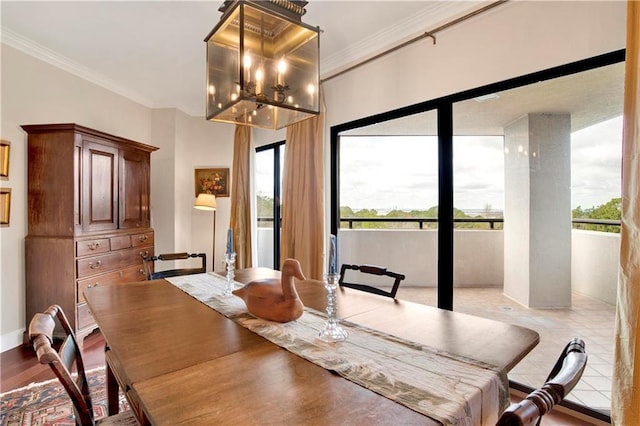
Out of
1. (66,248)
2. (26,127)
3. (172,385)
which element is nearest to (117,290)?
(172,385)

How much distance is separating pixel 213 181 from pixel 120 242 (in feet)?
5.70

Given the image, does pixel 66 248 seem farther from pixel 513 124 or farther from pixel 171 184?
pixel 513 124

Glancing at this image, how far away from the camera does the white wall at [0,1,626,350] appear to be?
72.8 inches

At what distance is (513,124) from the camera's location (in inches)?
92.7

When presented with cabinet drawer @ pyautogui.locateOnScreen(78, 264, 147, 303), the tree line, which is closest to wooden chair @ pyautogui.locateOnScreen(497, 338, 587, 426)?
the tree line

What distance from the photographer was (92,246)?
296 centimetres

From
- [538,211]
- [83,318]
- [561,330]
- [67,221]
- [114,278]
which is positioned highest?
[538,211]

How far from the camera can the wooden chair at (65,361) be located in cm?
87

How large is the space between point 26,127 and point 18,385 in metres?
2.06

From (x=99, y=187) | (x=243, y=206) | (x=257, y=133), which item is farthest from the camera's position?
(x=257, y=133)

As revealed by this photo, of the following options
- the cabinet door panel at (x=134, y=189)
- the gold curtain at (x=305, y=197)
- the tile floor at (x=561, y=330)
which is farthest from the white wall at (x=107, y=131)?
the tile floor at (x=561, y=330)

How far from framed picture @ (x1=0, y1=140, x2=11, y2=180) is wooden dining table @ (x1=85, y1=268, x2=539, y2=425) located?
2025 millimetres

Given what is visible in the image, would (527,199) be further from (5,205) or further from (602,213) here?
(5,205)

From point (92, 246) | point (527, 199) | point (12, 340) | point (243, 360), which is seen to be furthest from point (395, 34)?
point (12, 340)
